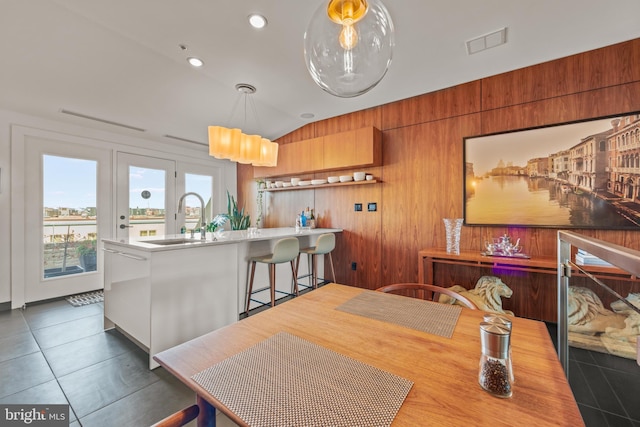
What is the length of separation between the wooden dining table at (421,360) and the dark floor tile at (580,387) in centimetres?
125

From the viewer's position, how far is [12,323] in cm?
263

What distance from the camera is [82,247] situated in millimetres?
3607

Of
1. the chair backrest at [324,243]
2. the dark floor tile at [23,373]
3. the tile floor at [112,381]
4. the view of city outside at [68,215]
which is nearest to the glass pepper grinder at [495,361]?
the tile floor at [112,381]

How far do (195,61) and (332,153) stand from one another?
1979mm

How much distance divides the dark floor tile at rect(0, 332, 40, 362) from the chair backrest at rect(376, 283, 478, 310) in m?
2.87

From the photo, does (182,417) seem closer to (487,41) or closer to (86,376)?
(86,376)

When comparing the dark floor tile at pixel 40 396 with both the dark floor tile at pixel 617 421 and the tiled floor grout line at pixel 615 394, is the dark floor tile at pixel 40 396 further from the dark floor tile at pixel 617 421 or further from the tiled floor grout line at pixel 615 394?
the tiled floor grout line at pixel 615 394

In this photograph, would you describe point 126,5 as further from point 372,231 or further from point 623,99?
point 623,99

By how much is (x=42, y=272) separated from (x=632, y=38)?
654cm

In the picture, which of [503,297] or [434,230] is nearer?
[503,297]

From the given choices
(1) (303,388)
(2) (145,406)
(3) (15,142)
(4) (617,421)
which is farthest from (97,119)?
(4) (617,421)

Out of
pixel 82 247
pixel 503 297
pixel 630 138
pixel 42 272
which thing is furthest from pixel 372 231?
pixel 42 272

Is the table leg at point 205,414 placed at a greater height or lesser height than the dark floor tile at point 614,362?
greater

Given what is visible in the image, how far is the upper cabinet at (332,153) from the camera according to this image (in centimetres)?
349
